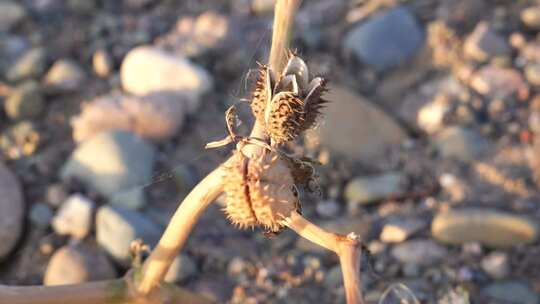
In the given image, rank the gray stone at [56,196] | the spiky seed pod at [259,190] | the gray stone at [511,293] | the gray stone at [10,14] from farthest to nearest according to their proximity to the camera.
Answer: the gray stone at [10,14]
the gray stone at [56,196]
the gray stone at [511,293]
the spiky seed pod at [259,190]

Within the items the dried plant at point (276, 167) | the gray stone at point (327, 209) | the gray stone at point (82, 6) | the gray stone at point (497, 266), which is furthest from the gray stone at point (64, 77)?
the dried plant at point (276, 167)

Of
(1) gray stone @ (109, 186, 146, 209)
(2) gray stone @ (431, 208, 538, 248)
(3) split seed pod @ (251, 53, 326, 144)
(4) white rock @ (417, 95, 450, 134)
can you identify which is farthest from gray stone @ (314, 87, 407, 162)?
(3) split seed pod @ (251, 53, 326, 144)

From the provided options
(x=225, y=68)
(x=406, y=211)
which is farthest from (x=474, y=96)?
(x=225, y=68)

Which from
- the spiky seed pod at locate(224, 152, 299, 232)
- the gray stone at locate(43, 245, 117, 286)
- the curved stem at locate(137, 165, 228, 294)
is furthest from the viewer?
the gray stone at locate(43, 245, 117, 286)

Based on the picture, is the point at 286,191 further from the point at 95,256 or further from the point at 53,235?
the point at 53,235

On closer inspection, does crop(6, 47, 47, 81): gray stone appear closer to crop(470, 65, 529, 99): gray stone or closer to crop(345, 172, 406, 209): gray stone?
crop(345, 172, 406, 209): gray stone

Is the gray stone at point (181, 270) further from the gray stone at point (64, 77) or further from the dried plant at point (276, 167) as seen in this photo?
the gray stone at point (64, 77)
